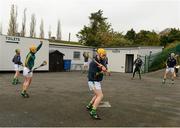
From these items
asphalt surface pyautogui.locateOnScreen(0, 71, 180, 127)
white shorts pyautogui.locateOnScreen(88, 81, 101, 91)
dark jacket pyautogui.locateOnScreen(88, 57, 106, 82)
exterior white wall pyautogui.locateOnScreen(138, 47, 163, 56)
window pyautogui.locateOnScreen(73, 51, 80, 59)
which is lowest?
asphalt surface pyautogui.locateOnScreen(0, 71, 180, 127)

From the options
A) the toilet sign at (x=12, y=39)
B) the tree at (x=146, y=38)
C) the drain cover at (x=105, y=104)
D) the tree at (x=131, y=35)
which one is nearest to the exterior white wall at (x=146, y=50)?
the toilet sign at (x=12, y=39)

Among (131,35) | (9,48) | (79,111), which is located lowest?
(79,111)

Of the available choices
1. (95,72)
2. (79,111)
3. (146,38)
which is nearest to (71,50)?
(146,38)

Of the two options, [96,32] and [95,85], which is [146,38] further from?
[95,85]

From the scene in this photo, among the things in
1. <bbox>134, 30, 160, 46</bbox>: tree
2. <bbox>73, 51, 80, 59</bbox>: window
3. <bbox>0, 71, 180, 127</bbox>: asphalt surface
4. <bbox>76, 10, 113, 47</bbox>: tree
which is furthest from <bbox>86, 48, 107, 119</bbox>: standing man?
<bbox>134, 30, 160, 46</bbox>: tree

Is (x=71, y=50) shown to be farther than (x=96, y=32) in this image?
No

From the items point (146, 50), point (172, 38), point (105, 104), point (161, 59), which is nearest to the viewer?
point (105, 104)

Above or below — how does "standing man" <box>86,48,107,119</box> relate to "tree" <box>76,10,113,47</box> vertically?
below

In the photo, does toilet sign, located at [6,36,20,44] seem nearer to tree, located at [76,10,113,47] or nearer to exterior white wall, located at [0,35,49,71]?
exterior white wall, located at [0,35,49,71]

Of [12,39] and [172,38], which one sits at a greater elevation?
[172,38]

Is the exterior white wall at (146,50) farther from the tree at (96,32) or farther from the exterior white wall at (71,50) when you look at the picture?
the tree at (96,32)

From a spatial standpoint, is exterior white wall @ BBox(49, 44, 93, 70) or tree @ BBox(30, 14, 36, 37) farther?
tree @ BBox(30, 14, 36, 37)

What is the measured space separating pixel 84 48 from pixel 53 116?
32438mm

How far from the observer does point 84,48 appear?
41.5 metres
